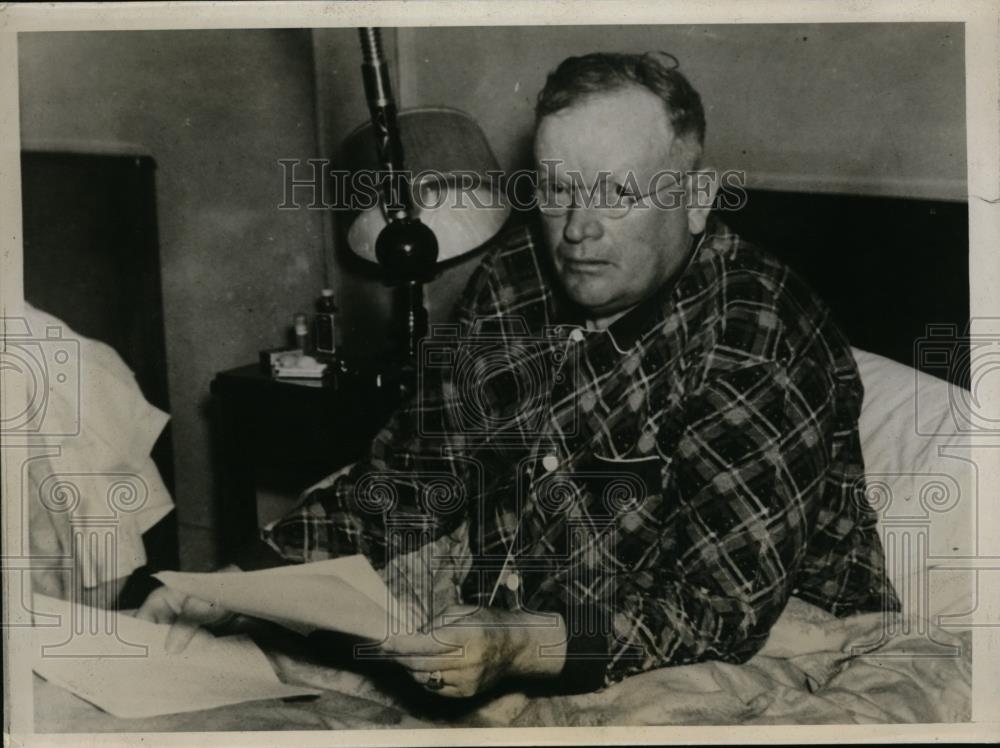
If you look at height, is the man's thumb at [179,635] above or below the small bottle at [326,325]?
below

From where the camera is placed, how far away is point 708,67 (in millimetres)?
1104

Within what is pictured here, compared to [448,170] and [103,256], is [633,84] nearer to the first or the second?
[448,170]

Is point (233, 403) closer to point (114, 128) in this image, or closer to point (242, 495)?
point (242, 495)

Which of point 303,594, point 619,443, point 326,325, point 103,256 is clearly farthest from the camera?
point 326,325

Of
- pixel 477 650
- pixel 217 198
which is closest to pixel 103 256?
pixel 217 198

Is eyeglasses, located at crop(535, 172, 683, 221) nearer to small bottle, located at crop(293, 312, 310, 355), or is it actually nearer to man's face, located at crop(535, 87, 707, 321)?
man's face, located at crop(535, 87, 707, 321)

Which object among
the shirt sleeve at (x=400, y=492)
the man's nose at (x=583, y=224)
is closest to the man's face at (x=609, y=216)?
the man's nose at (x=583, y=224)

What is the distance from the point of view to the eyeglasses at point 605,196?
3.36 feet

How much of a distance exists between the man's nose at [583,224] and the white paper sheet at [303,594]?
45cm

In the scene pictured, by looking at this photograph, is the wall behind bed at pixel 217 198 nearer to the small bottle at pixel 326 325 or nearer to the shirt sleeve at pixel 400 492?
the small bottle at pixel 326 325

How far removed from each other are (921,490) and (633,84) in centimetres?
58

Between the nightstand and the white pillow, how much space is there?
0.71 metres

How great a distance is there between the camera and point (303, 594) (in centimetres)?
84

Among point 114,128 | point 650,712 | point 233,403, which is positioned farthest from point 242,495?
point 650,712
